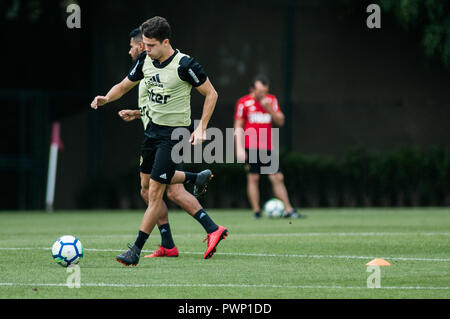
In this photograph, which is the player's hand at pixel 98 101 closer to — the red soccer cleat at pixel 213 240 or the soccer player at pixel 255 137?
the red soccer cleat at pixel 213 240

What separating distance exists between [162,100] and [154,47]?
1.81ft

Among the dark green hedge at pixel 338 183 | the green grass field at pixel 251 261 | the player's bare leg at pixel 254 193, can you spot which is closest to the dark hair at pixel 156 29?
the green grass field at pixel 251 261

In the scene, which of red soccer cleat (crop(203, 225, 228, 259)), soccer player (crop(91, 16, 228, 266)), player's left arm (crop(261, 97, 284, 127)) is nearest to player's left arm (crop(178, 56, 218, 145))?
soccer player (crop(91, 16, 228, 266))

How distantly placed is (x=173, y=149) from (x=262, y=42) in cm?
1179

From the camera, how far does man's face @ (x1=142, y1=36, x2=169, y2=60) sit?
902 cm

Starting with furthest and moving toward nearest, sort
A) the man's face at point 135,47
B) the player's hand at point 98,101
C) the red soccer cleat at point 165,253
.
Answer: the man's face at point 135,47 < the red soccer cleat at point 165,253 < the player's hand at point 98,101

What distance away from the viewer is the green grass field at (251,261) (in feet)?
23.5

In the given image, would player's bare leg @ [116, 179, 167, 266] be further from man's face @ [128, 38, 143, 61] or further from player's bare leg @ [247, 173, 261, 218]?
player's bare leg @ [247, 173, 261, 218]

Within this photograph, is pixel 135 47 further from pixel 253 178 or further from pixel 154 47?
pixel 253 178

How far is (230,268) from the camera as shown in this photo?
861 cm

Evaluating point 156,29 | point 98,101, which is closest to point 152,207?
point 98,101

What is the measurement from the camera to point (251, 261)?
363 inches

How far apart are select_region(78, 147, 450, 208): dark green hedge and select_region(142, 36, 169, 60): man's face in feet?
34.8
